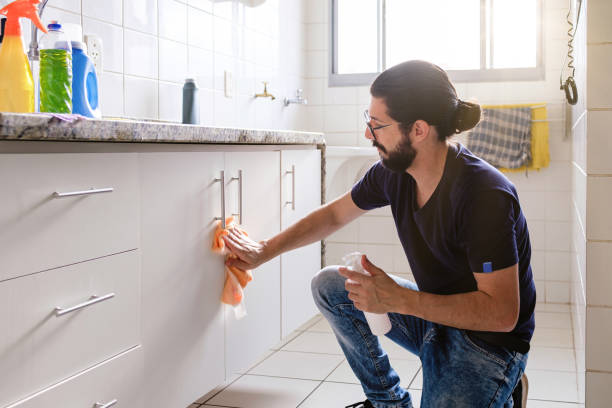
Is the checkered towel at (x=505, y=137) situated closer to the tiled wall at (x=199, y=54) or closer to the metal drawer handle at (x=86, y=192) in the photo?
→ the tiled wall at (x=199, y=54)

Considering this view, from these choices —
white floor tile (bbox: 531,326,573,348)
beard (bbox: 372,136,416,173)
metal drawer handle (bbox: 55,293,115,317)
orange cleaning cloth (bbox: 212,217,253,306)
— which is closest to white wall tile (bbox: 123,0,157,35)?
orange cleaning cloth (bbox: 212,217,253,306)

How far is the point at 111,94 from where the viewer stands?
7.52ft

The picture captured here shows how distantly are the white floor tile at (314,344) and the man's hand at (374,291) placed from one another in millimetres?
1341

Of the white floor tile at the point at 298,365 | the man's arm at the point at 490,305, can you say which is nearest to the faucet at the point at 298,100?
the white floor tile at the point at 298,365

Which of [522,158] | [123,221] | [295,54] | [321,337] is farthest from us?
[295,54]

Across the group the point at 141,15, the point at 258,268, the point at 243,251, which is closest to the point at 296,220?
the point at 258,268

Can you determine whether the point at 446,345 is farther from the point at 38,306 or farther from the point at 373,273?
the point at 38,306

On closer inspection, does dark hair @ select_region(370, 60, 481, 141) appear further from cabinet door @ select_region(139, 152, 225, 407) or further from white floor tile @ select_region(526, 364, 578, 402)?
white floor tile @ select_region(526, 364, 578, 402)

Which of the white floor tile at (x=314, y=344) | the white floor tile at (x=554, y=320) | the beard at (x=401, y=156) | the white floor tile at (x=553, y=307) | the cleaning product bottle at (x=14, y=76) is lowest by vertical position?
the white floor tile at (x=314, y=344)

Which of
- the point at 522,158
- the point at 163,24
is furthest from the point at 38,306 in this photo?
the point at 522,158

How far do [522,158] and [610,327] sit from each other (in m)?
1.90

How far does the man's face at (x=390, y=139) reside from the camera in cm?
164

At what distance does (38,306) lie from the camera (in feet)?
3.96

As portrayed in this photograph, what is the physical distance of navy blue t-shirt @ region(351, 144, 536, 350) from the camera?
4.82ft
